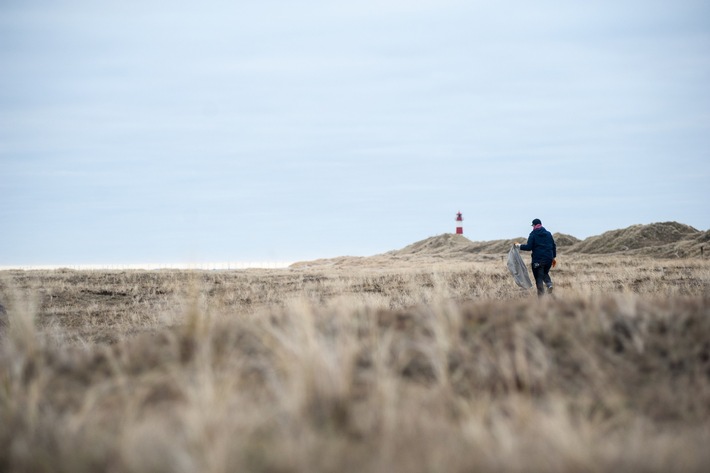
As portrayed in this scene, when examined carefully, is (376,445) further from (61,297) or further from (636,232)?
(636,232)

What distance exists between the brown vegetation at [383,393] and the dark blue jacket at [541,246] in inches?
387

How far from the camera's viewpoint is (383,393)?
4648 mm

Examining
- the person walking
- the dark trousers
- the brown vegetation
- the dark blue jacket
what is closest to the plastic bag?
the dark trousers

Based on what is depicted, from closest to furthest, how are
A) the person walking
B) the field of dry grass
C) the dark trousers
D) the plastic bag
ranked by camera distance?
the field of dry grass, the person walking, the dark trousers, the plastic bag

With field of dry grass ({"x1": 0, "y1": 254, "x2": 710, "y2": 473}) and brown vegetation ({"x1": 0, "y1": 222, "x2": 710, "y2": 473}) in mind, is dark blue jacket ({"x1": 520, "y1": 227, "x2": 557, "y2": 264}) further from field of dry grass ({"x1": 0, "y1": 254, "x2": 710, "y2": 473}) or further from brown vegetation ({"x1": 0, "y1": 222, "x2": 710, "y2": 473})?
field of dry grass ({"x1": 0, "y1": 254, "x2": 710, "y2": 473})

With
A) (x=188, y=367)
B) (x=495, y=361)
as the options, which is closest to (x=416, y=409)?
(x=495, y=361)

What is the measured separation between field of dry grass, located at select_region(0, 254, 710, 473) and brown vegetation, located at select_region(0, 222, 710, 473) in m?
0.02

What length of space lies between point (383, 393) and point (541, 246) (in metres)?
13.8

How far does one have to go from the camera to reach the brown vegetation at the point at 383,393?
12.6 ft

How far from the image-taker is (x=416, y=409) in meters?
4.63

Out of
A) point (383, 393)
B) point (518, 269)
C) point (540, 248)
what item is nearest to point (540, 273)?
point (540, 248)

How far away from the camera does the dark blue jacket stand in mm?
17562

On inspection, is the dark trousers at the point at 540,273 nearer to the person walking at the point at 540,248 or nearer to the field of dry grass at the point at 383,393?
the person walking at the point at 540,248

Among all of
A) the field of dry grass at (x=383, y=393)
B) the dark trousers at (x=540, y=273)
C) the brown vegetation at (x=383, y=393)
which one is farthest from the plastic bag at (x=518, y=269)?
the field of dry grass at (x=383, y=393)
